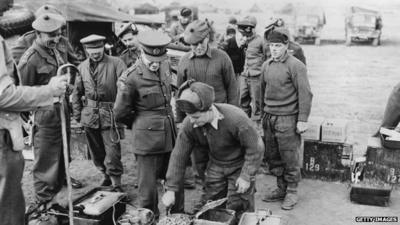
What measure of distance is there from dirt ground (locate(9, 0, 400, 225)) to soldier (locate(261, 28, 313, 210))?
1.46ft

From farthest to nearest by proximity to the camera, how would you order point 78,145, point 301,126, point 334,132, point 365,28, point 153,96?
point 365,28, point 78,145, point 334,132, point 301,126, point 153,96

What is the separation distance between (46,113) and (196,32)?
2.12 m

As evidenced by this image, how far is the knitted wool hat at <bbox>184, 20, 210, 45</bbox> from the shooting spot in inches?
218

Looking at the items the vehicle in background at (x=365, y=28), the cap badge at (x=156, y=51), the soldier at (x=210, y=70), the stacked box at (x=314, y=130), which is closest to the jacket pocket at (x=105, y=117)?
the soldier at (x=210, y=70)

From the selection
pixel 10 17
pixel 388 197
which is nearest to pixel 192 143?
pixel 388 197

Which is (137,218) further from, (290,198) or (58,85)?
(290,198)

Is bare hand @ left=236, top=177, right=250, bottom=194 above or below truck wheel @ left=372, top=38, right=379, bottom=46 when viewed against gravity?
below

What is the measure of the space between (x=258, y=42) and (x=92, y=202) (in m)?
4.95

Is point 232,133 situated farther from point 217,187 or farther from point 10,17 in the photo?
point 10,17

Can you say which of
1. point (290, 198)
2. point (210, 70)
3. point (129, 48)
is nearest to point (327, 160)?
point (290, 198)

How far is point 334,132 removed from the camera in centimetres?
653

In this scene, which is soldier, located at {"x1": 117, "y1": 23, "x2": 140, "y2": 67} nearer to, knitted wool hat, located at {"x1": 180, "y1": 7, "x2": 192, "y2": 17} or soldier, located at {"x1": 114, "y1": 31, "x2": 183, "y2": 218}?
soldier, located at {"x1": 114, "y1": 31, "x2": 183, "y2": 218}

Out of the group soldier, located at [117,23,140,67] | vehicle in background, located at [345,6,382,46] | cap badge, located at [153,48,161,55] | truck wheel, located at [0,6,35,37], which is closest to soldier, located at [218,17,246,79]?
soldier, located at [117,23,140,67]

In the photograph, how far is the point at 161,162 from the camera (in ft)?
17.6
